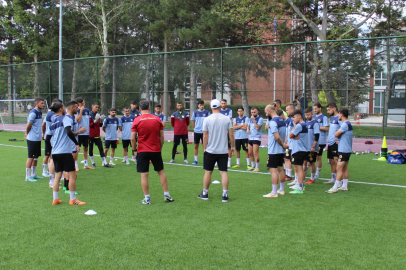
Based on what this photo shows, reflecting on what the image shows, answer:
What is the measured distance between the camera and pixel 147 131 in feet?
21.5

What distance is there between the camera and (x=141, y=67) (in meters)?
20.0

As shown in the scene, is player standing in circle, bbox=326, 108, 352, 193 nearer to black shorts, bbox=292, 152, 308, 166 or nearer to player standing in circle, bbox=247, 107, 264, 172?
black shorts, bbox=292, 152, 308, 166

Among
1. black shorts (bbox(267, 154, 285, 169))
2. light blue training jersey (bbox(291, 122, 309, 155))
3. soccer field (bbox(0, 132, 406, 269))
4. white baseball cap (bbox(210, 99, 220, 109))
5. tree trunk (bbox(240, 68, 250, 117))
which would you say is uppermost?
tree trunk (bbox(240, 68, 250, 117))

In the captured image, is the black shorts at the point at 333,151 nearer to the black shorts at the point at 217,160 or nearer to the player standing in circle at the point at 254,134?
the player standing in circle at the point at 254,134

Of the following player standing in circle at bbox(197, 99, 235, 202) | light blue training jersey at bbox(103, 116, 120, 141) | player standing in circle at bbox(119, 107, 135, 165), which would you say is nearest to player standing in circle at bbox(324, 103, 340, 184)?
player standing in circle at bbox(197, 99, 235, 202)

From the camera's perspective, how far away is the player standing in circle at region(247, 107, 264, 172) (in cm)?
1027

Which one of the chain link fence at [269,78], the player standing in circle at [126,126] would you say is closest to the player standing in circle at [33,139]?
the player standing in circle at [126,126]

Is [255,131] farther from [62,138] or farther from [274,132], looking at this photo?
[62,138]

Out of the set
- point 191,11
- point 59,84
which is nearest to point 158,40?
point 191,11

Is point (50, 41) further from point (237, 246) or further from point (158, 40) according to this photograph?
point (237, 246)

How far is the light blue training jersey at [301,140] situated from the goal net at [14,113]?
21218mm

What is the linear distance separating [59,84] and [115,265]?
20.8m

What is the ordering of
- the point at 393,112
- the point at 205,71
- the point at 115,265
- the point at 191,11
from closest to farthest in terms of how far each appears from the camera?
the point at 115,265
the point at 393,112
the point at 205,71
the point at 191,11

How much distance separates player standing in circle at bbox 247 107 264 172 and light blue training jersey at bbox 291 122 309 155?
2.48 m
